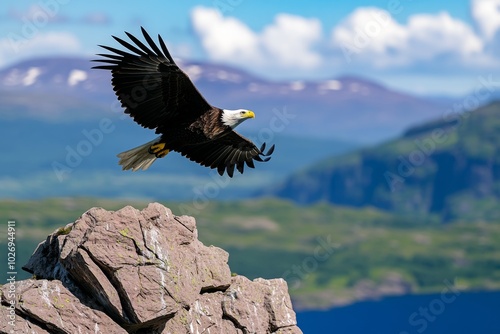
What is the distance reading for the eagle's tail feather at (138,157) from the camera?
26688 mm

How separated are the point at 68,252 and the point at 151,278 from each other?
218cm

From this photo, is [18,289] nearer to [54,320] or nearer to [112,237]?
[54,320]

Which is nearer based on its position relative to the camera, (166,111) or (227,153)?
(166,111)

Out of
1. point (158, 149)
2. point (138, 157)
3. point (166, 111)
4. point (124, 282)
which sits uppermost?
point (166, 111)

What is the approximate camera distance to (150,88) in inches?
989

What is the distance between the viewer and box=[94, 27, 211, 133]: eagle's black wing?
24.3m

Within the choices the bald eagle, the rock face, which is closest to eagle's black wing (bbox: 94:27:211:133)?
the bald eagle

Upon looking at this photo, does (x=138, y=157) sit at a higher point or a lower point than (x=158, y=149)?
lower

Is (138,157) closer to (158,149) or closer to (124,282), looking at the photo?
(158,149)

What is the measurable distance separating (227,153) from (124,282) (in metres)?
9.66

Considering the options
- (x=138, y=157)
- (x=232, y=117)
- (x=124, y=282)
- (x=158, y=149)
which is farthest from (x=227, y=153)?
(x=124, y=282)

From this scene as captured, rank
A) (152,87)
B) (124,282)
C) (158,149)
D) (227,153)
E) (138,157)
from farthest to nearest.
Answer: (227,153)
(138,157)
(158,149)
(152,87)
(124,282)

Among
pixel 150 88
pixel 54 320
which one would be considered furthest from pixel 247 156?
pixel 54 320

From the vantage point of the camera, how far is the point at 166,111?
85.6ft
